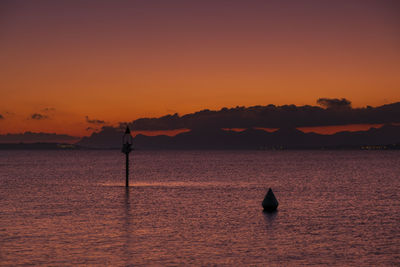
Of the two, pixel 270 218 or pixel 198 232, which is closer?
pixel 198 232

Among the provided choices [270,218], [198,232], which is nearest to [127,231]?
[198,232]

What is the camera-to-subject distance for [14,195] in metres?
62.6

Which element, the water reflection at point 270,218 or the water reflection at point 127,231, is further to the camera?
the water reflection at point 270,218

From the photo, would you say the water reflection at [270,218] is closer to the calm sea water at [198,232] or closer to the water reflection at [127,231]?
the calm sea water at [198,232]

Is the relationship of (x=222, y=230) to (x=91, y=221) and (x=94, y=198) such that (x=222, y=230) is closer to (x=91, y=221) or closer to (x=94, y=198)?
(x=91, y=221)

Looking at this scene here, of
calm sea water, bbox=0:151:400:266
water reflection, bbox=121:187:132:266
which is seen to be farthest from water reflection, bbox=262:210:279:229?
water reflection, bbox=121:187:132:266

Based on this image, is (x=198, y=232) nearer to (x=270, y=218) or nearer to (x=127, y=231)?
(x=127, y=231)

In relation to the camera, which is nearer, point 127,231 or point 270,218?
point 127,231

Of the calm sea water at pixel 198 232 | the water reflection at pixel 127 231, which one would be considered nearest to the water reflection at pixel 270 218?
the calm sea water at pixel 198 232

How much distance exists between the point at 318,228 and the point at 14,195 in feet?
135

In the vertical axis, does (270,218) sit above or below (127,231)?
below

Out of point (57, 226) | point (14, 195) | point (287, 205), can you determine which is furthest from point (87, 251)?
point (14, 195)

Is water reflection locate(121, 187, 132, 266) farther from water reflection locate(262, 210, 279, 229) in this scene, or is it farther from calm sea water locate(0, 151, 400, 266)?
water reflection locate(262, 210, 279, 229)

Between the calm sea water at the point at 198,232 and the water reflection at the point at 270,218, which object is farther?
the water reflection at the point at 270,218
